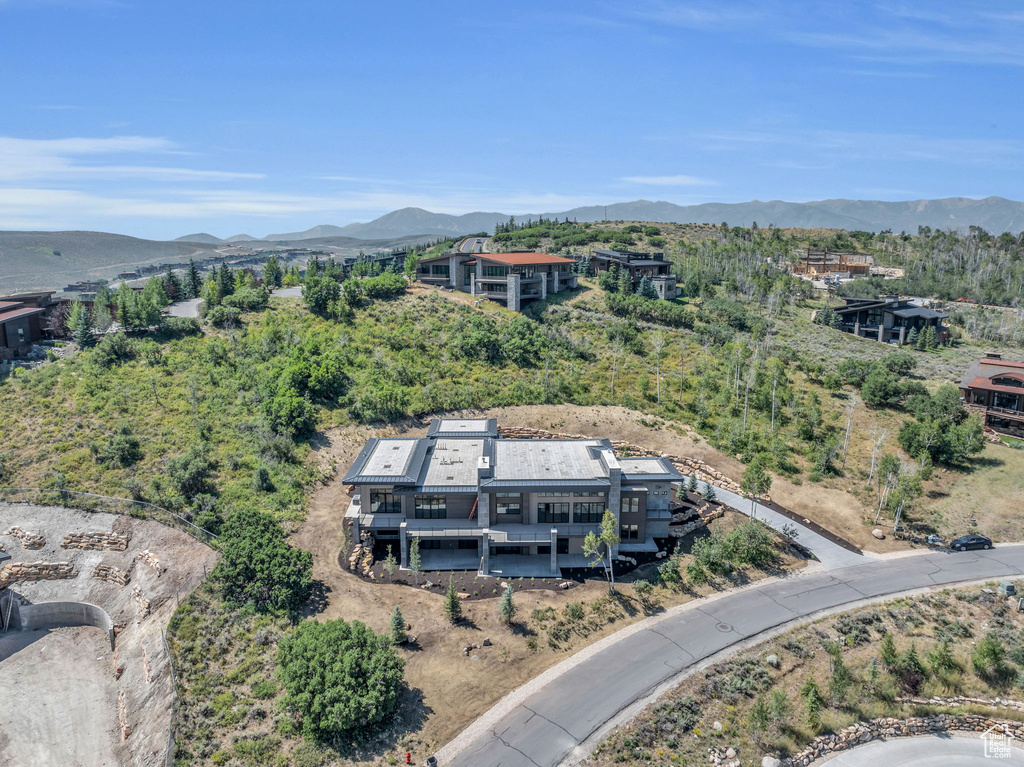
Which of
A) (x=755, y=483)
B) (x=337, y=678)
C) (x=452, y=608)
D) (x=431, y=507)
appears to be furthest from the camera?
(x=755, y=483)

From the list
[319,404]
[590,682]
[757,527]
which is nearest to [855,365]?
[757,527]

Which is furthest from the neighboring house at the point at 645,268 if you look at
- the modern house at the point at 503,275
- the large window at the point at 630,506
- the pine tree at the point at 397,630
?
the pine tree at the point at 397,630

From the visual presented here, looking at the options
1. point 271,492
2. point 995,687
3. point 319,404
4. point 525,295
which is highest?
point 525,295

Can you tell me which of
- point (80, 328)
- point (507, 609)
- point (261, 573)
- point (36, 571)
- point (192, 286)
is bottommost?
point (36, 571)

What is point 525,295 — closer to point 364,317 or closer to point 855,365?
point 364,317

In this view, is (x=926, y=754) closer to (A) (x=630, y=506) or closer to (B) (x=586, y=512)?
(A) (x=630, y=506)

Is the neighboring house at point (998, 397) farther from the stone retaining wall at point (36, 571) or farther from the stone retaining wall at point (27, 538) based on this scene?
the stone retaining wall at point (27, 538)

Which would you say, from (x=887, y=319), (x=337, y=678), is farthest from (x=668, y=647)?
(x=887, y=319)
